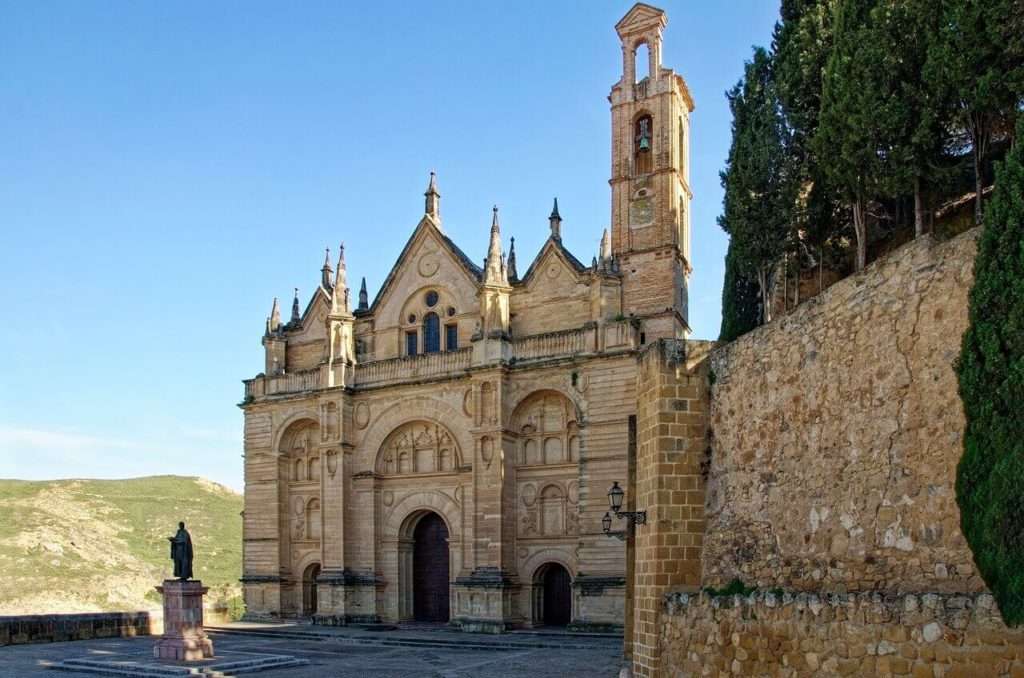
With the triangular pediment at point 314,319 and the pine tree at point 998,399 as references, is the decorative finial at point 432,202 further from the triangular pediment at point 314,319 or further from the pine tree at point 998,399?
the pine tree at point 998,399

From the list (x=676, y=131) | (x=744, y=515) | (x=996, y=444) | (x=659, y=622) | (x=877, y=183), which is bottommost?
(x=659, y=622)

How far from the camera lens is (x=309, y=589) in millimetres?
34969

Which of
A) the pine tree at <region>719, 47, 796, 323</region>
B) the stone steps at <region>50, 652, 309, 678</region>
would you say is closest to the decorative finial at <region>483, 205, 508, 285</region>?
the pine tree at <region>719, 47, 796, 323</region>

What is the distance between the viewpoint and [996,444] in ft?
26.1

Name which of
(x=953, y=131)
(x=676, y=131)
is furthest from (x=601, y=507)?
(x=953, y=131)

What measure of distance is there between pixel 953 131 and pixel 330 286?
2540 centimetres

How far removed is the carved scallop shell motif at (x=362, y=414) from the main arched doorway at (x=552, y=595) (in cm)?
831

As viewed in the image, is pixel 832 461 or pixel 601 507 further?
pixel 601 507

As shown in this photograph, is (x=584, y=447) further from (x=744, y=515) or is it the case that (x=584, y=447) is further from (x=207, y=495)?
(x=207, y=495)

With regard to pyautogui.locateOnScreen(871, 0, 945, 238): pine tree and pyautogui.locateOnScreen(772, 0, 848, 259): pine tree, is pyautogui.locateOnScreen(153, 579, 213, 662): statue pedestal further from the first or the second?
pyautogui.locateOnScreen(871, 0, 945, 238): pine tree

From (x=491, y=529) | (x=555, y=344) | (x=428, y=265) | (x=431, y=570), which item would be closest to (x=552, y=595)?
(x=491, y=529)

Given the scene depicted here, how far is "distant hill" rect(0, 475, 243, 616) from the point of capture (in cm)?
3978

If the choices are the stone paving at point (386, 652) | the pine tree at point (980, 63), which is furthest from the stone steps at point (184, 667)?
the pine tree at point (980, 63)

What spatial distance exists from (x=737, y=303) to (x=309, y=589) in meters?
19.1
